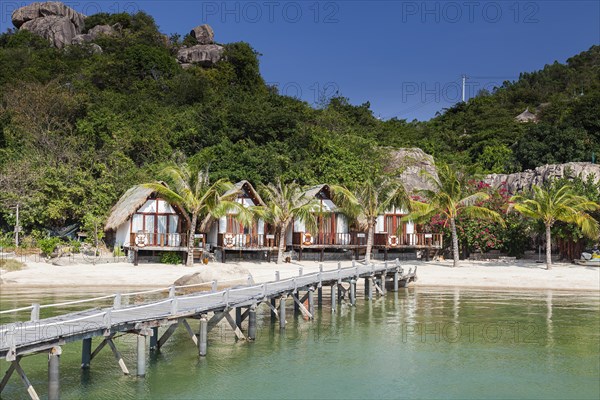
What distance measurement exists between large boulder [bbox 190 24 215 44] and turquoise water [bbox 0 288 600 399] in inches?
2525

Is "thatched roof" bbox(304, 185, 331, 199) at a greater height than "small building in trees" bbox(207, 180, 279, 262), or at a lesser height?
greater

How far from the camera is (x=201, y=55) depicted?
76.1 metres

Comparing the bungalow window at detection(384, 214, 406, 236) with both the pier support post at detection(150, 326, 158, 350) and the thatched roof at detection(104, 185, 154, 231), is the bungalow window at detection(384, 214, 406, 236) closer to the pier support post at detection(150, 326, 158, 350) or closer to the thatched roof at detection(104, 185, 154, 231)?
the thatched roof at detection(104, 185, 154, 231)

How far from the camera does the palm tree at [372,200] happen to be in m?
36.6

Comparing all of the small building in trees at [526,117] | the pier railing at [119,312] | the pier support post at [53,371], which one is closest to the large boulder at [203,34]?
the small building in trees at [526,117]

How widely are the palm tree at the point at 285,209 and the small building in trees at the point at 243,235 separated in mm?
695

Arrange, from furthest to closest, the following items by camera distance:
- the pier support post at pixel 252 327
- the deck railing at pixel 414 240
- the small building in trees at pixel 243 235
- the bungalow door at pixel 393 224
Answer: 1. the bungalow door at pixel 393 224
2. the deck railing at pixel 414 240
3. the small building in trees at pixel 243 235
4. the pier support post at pixel 252 327

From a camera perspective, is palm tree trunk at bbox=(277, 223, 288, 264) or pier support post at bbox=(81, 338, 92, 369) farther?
palm tree trunk at bbox=(277, 223, 288, 264)

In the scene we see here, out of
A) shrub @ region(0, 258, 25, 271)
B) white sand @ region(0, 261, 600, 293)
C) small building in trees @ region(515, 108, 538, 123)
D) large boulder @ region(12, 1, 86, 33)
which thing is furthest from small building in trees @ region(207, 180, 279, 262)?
large boulder @ region(12, 1, 86, 33)

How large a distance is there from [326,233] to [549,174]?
15482 millimetres

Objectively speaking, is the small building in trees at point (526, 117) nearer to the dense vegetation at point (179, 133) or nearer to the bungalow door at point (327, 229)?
the dense vegetation at point (179, 133)

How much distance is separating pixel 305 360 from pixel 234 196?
1970 cm

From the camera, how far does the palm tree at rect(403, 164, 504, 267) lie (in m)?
36.1

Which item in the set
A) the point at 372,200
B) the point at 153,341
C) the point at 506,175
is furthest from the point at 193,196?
the point at 506,175
